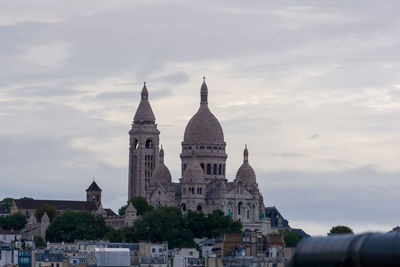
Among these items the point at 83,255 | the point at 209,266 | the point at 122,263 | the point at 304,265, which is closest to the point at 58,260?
the point at 83,255

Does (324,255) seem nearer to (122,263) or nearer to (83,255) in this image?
(122,263)

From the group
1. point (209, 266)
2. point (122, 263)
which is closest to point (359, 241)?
point (122, 263)

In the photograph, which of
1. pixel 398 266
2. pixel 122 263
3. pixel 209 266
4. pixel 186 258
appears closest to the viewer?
Answer: pixel 398 266

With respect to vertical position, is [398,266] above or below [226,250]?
below

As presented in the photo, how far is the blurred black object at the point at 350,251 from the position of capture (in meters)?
20.1

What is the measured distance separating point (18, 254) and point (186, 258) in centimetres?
2147

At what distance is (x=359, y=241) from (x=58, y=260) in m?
169

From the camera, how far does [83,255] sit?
194 meters

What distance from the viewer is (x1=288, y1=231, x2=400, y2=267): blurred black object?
20.1 metres

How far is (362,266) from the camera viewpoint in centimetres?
2016

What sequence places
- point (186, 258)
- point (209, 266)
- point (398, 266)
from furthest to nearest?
point (186, 258) → point (209, 266) → point (398, 266)

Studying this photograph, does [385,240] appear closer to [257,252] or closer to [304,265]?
[304,265]

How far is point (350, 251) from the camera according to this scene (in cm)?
2033

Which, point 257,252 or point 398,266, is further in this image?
point 257,252
